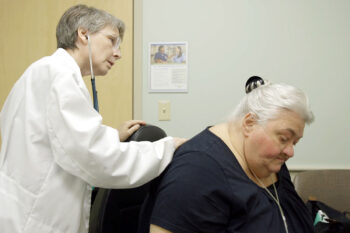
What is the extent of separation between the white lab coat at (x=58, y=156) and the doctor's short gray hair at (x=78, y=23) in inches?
8.0

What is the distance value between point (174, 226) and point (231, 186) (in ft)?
0.65

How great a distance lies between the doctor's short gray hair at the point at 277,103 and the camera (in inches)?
34.4

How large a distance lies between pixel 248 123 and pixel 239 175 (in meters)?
0.17

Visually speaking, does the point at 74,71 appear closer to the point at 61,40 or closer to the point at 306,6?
the point at 61,40

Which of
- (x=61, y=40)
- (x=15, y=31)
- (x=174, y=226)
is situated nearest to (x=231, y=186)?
(x=174, y=226)

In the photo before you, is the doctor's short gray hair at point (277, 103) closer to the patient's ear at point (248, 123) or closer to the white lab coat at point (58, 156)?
the patient's ear at point (248, 123)

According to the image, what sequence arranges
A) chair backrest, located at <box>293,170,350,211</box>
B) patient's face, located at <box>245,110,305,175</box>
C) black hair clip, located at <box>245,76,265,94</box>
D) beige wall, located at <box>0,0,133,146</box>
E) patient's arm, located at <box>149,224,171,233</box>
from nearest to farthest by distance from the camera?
patient's arm, located at <box>149,224,171,233</box>, patient's face, located at <box>245,110,305,175</box>, black hair clip, located at <box>245,76,265,94</box>, chair backrest, located at <box>293,170,350,211</box>, beige wall, located at <box>0,0,133,146</box>

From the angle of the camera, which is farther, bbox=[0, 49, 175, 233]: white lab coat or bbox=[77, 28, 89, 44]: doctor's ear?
bbox=[77, 28, 89, 44]: doctor's ear

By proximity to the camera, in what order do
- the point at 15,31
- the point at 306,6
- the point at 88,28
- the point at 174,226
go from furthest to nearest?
the point at 15,31, the point at 306,6, the point at 88,28, the point at 174,226

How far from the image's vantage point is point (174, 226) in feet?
2.54

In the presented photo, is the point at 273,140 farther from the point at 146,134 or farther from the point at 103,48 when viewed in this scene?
the point at 103,48

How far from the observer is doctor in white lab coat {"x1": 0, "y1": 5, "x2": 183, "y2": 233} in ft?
2.66

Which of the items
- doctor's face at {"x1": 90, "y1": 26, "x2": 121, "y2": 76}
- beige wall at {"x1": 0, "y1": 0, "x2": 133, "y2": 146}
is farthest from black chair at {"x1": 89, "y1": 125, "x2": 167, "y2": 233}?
beige wall at {"x1": 0, "y1": 0, "x2": 133, "y2": 146}

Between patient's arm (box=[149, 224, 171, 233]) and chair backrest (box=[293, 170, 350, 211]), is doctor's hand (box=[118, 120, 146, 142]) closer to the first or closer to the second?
patient's arm (box=[149, 224, 171, 233])
